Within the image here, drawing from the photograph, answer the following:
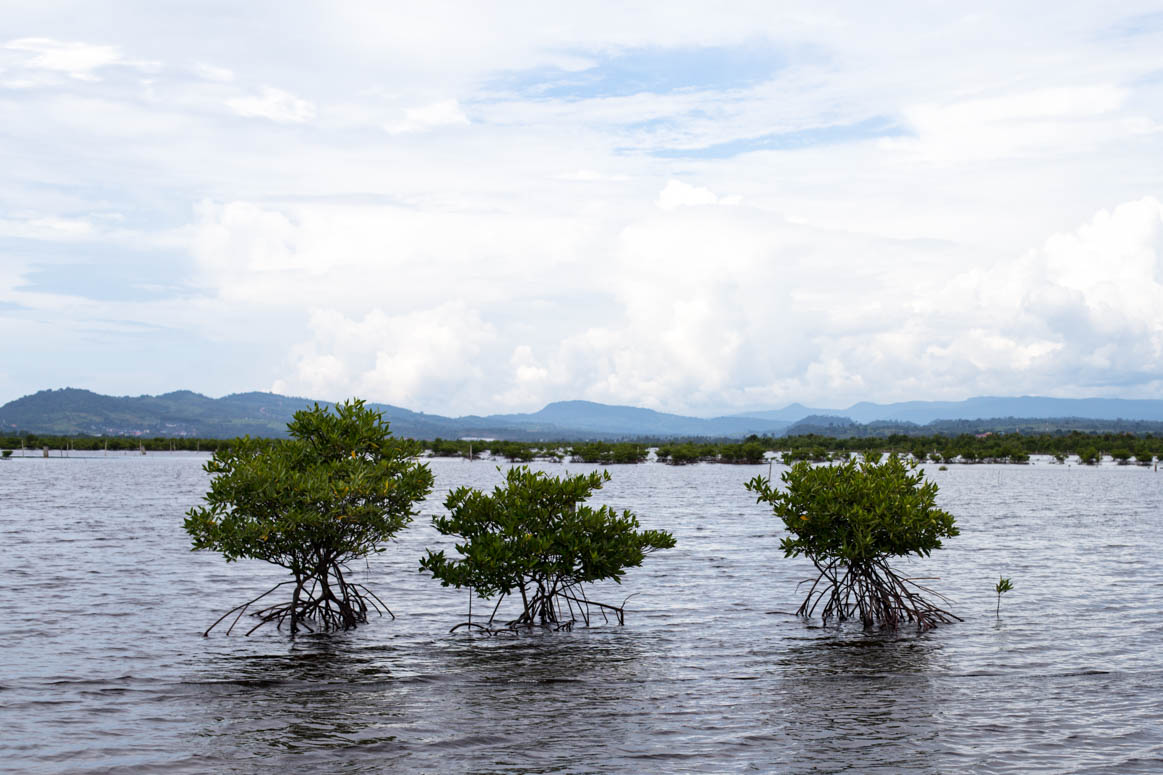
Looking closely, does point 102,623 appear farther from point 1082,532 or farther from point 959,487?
point 959,487

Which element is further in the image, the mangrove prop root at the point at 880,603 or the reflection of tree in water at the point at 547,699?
the mangrove prop root at the point at 880,603

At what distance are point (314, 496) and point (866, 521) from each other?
14.1 meters

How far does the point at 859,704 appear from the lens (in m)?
19.0

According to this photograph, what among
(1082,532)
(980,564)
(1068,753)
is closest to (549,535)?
(1068,753)

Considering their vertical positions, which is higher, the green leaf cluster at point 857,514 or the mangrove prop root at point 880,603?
the green leaf cluster at point 857,514

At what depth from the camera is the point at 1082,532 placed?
190ft

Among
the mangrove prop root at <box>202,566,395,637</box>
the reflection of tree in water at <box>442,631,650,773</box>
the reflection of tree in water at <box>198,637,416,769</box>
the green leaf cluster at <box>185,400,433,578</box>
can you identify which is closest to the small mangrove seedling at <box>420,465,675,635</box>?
the green leaf cluster at <box>185,400,433,578</box>

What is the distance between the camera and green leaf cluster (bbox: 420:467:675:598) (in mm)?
23688

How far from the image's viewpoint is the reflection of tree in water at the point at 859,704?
1575 cm

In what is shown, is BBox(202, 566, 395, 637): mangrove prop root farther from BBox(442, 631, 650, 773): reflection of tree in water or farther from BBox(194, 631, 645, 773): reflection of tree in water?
BBox(442, 631, 650, 773): reflection of tree in water

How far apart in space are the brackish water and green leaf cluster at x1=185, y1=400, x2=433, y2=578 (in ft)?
9.04

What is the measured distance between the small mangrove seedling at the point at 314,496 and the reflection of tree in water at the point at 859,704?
10674 millimetres

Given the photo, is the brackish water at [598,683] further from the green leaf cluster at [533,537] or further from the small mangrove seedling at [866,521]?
the green leaf cluster at [533,537]

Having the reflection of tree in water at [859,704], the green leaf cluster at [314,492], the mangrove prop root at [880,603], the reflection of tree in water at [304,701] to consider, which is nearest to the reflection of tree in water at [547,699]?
the reflection of tree in water at [304,701]
